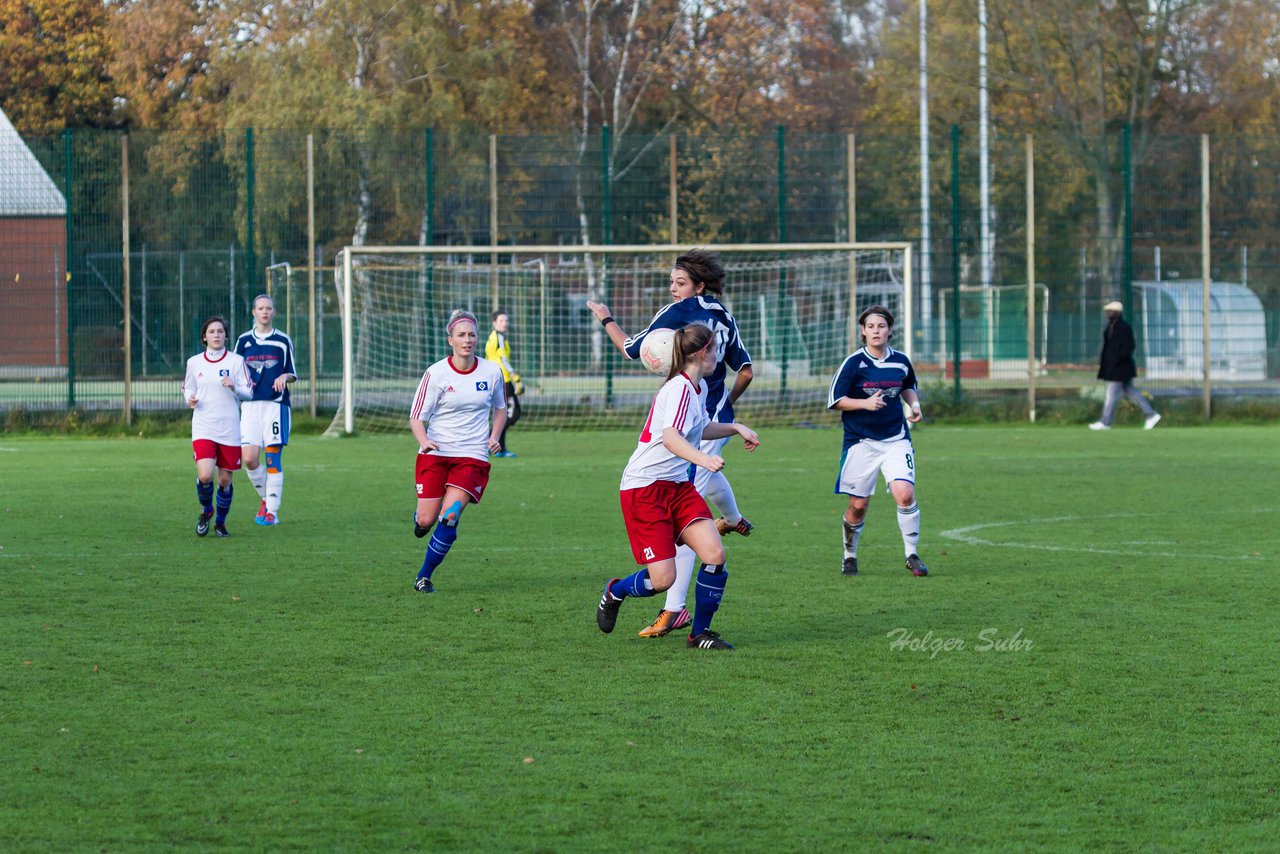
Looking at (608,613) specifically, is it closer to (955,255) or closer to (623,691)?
(623,691)

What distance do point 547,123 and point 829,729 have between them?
4249 centimetres

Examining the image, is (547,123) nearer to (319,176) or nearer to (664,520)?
(319,176)

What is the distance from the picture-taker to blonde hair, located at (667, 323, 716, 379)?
751 centimetres

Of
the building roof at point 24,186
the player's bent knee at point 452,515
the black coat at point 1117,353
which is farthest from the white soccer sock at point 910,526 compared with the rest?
the building roof at point 24,186

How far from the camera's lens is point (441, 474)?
1006 centimetres

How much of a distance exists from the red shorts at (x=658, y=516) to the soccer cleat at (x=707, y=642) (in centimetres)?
41

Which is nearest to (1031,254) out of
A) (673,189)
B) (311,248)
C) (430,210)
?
(673,189)

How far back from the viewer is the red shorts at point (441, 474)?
32.8 ft

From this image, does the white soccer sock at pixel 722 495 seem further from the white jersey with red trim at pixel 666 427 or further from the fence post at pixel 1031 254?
the fence post at pixel 1031 254

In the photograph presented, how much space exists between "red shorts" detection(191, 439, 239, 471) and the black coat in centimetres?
1549

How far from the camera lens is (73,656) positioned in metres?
7.45

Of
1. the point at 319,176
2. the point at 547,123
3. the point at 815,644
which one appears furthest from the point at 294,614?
the point at 547,123

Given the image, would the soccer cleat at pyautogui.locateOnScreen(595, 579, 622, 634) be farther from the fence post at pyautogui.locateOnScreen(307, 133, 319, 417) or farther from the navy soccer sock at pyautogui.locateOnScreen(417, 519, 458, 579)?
the fence post at pyautogui.locateOnScreen(307, 133, 319, 417)

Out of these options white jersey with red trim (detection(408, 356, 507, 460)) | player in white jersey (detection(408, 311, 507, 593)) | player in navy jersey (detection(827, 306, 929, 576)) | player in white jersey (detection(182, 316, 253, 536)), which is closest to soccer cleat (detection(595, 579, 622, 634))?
player in white jersey (detection(408, 311, 507, 593))
